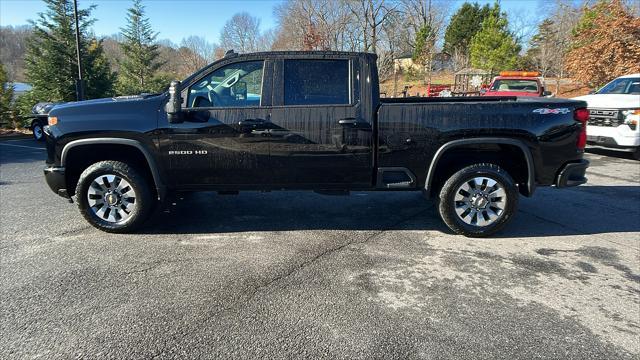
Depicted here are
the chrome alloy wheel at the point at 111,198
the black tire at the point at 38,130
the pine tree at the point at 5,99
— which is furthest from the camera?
the pine tree at the point at 5,99

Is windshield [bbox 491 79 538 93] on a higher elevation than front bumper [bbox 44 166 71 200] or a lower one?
higher

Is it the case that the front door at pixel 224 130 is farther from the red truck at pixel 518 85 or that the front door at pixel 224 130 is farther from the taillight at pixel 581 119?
the red truck at pixel 518 85

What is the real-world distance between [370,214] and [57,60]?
17.4 metres

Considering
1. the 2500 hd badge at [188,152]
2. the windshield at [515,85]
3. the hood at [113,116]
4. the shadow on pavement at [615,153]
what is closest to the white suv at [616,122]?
the shadow on pavement at [615,153]

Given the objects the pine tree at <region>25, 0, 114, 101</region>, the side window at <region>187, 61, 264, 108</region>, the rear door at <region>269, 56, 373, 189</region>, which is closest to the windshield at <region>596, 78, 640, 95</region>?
the rear door at <region>269, 56, 373, 189</region>

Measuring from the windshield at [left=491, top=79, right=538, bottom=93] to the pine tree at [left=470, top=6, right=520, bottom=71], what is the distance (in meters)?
16.3

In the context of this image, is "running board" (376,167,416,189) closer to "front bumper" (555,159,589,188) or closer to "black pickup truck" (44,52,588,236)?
"black pickup truck" (44,52,588,236)

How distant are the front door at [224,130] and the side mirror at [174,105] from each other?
2.6 inches

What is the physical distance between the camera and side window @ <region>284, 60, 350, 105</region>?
4246 mm

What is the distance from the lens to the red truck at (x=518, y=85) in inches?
527

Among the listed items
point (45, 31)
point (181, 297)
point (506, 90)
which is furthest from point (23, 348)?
point (45, 31)

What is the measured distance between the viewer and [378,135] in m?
4.21

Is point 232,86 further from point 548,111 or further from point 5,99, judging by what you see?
point 5,99

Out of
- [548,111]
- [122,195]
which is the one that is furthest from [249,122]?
[548,111]
